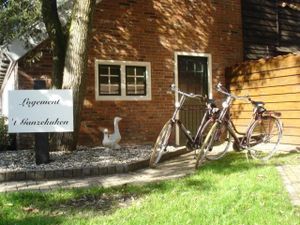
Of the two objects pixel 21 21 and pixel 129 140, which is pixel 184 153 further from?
pixel 21 21

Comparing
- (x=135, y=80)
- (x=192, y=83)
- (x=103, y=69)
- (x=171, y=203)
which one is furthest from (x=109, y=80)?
(x=171, y=203)

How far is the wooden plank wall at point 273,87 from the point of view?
10.2 metres

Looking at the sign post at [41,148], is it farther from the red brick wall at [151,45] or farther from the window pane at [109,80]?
the window pane at [109,80]

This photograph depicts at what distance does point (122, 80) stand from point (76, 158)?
332 cm

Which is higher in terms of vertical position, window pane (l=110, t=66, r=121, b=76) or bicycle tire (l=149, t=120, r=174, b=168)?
window pane (l=110, t=66, r=121, b=76)

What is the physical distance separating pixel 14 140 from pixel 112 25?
3652mm

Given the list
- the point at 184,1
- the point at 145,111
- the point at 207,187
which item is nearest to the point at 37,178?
the point at 207,187

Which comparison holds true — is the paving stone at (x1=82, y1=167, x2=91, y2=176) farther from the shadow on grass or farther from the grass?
the shadow on grass

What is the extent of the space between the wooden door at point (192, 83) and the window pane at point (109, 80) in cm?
188

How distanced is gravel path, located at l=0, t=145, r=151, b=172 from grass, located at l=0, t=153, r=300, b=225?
1700mm

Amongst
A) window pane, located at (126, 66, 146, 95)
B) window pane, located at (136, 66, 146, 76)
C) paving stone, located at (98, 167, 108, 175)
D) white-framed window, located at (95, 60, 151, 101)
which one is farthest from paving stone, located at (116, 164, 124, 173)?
window pane, located at (136, 66, 146, 76)

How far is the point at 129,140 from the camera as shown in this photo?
1116 cm

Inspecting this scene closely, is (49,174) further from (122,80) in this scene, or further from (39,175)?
(122,80)

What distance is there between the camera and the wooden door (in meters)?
12.1
